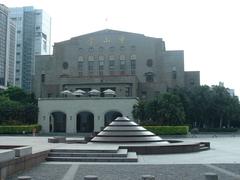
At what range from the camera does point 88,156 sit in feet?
50.9

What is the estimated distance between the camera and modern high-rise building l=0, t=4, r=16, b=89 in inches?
3051

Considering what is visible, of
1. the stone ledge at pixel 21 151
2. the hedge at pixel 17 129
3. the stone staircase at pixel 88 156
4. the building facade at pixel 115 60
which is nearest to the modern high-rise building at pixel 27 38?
the building facade at pixel 115 60

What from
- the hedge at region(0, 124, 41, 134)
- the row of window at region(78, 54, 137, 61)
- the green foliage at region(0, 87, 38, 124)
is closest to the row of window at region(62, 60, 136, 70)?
the row of window at region(78, 54, 137, 61)

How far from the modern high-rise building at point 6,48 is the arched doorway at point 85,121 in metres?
34.8

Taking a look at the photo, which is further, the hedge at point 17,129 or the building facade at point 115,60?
the building facade at point 115,60

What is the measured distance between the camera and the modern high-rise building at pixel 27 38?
313 ft

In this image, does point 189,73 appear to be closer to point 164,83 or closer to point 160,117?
point 164,83

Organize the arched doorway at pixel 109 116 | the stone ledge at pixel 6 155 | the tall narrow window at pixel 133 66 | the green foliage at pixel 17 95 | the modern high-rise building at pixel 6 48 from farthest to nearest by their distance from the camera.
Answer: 1. the modern high-rise building at pixel 6 48
2. the tall narrow window at pixel 133 66
3. the green foliage at pixel 17 95
4. the arched doorway at pixel 109 116
5. the stone ledge at pixel 6 155

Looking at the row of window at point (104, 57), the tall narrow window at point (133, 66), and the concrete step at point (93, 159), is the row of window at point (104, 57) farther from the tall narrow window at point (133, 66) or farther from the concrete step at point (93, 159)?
the concrete step at point (93, 159)

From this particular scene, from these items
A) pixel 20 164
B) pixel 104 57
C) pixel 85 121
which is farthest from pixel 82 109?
pixel 20 164

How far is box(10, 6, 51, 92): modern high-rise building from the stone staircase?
Answer: 269 feet

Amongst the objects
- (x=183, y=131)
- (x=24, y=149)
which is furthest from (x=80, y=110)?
(x=24, y=149)

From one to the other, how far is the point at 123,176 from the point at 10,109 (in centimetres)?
3925

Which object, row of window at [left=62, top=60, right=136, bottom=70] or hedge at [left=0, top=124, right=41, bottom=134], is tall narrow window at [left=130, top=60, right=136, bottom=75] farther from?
hedge at [left=0, top=124, right=41, bottom=134]
